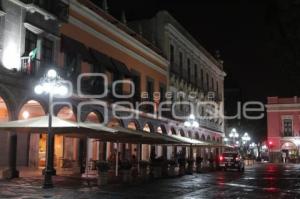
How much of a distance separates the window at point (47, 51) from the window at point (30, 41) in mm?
675

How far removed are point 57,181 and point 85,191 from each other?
3.83m

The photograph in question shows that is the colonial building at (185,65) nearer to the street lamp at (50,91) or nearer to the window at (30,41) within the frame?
the window at (30,41)

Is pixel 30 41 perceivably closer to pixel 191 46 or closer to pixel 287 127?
pixel 191 46

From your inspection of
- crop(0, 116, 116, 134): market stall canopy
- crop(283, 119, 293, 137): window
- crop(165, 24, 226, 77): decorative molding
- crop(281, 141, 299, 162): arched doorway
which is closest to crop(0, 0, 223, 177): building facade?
crop(0, 116, 116, 134): market stall canopy

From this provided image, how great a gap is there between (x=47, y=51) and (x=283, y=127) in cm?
6047

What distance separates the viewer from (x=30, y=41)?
2442cm

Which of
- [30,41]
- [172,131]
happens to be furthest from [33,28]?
[172,131]

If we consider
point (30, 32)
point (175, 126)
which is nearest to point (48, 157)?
point (30, 32)

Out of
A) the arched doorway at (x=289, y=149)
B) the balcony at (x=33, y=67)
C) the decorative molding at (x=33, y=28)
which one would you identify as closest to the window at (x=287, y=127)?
the arched doorway at (x=289, y=149)

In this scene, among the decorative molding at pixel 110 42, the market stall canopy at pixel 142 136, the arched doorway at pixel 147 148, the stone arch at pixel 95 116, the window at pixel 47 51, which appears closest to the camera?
the market stall canopy at pixel 142 136

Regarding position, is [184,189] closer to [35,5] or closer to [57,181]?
[57,181]

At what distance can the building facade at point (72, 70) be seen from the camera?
2289 centimetres

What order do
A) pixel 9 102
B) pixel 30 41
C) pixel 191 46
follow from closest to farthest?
pixel 9 102, pixel 30 41, pixel 191 46

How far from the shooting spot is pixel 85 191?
18812mm
